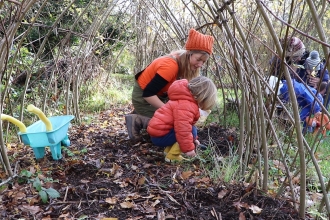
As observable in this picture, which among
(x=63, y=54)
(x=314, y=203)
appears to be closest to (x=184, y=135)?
(x=314, y=203)

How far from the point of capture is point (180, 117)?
2.52 m

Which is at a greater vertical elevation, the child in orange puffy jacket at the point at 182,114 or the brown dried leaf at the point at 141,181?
the child in orange puffy jacket at the point at 182,114

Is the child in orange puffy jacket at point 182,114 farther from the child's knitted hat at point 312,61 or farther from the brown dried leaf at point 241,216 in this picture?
the child's knitted hat at point 312,61

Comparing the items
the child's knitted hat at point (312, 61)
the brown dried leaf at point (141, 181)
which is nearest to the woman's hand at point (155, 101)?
the brown dried leaf at point (141, 181)

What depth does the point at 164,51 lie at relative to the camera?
20.4 ft

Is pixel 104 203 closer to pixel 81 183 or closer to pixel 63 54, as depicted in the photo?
pixel 81 183

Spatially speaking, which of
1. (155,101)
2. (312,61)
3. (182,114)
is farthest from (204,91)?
(312,61)

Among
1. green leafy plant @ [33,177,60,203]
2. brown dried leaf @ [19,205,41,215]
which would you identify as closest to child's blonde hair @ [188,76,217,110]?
green leafy plant @ [33,177,60,203]

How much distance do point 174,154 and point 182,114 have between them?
1.18 feet

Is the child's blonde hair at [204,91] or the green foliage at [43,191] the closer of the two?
the green foliage at [43,191]

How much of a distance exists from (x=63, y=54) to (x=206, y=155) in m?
3.37

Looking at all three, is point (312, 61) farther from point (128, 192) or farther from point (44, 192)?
point (44, 192)

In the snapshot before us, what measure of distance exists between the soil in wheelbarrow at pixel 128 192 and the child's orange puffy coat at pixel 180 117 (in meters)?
0.21

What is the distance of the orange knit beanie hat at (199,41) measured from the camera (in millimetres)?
2639
